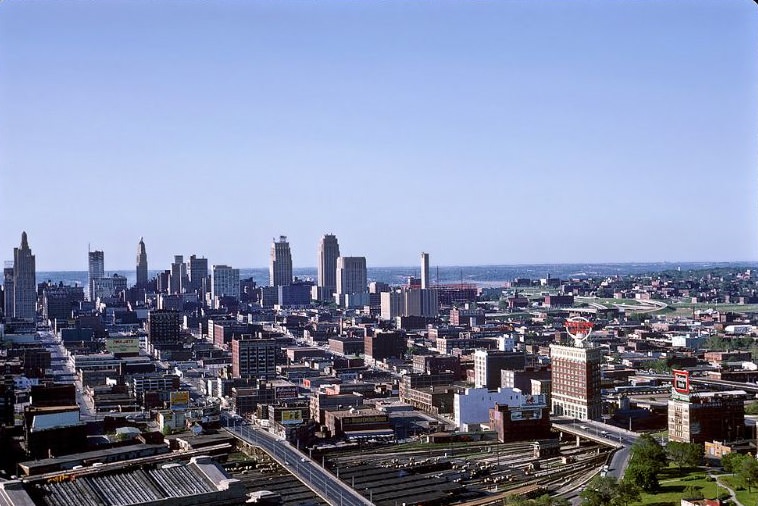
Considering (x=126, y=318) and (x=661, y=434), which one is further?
(x=126, y=318)

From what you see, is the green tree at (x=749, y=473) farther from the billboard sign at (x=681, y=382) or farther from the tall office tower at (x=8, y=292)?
the tall office tower at (x=8, y=292)

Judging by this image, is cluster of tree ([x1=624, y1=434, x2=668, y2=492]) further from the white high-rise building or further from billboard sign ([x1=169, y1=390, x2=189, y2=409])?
the white high-rise building

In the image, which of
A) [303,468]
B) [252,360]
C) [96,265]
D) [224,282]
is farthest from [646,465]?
[96,265]

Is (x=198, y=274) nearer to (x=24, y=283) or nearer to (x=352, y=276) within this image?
(x=352, y=276)

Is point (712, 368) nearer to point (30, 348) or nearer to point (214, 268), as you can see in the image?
point (30, 348)

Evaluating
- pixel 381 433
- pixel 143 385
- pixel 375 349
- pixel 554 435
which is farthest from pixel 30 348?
pixel 554 435
